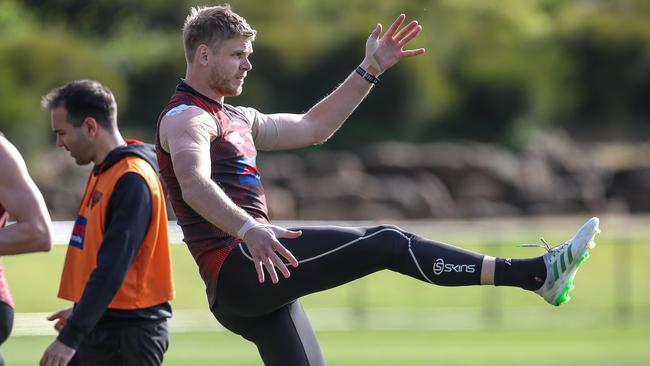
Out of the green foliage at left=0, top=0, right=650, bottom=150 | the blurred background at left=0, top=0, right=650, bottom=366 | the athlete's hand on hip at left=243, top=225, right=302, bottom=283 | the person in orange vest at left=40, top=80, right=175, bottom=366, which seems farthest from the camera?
the green foliage at left=0, top=0, right=650, bottom=150

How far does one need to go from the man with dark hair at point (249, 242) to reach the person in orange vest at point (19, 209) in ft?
1.87

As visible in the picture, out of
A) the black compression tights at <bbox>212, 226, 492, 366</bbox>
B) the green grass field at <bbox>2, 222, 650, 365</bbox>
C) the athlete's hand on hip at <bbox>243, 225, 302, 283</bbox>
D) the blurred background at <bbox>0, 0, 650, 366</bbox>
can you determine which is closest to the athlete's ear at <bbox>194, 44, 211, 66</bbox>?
the black compression tights at <bbox>212, 226, 492, 366</bbox>

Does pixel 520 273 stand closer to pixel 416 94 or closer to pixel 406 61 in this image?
pixel 406 61

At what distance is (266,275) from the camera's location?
5766mm

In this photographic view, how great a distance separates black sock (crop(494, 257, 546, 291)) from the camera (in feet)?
18.3

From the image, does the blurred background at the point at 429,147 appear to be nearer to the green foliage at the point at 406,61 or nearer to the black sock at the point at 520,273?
the green foliage at the point at 406,61

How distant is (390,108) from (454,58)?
342 cm

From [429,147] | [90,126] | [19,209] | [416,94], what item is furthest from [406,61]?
[19,209]

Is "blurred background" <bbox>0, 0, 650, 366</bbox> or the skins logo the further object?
"blurred background" <bbox>0, 0, 650, 366</bbox>

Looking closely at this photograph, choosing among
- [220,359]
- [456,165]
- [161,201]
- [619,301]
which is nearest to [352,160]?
[456,165]

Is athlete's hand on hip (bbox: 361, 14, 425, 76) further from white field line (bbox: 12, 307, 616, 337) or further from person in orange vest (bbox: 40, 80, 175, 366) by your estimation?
white field line (bbox: 12, 307, 616, 337)

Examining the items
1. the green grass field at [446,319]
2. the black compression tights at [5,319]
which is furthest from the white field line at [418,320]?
the black compression tights at [5,319]

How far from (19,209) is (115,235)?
1.57 ft

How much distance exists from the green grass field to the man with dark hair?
804 cm
